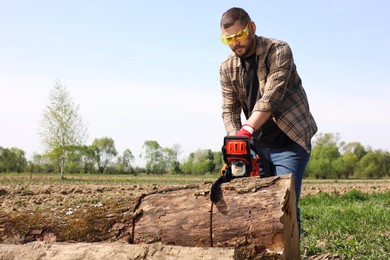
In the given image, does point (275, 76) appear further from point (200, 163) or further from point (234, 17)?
point (200, 163)

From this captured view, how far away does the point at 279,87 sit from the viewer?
3.20 metres

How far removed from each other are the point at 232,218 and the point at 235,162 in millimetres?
445

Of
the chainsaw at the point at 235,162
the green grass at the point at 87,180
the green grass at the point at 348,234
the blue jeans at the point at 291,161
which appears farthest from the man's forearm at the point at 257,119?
the green grass at the point at 87,180

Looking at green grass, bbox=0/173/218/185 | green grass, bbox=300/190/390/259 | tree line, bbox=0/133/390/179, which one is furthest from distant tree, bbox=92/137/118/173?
green grass, bbox=300/190/390/259

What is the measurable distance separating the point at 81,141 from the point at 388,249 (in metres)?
30.2

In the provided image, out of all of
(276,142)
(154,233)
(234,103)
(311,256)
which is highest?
(234,103)

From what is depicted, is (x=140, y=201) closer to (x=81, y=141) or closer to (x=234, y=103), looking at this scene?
(x=234, y=103)

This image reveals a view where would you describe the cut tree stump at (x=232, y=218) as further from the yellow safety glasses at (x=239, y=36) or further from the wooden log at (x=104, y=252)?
the yellow safety glasses at (x=239, y=36)

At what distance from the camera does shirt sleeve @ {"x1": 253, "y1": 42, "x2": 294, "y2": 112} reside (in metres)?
A: 3.18

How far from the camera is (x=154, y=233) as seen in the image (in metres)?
2.89

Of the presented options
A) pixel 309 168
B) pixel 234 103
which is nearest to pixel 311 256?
pixel 234 103

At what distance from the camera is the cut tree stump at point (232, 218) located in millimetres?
2676

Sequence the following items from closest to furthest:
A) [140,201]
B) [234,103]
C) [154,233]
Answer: [154,233] < [140,201] < [234,103]

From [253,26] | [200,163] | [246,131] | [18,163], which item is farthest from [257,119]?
[200,163]
